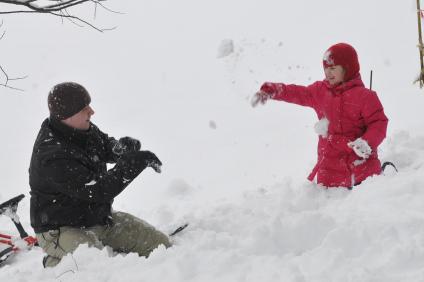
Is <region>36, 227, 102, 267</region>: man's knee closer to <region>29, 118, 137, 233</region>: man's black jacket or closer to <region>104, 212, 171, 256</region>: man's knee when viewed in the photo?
<region>29, 118, 137, 233</region>: man's black jacket

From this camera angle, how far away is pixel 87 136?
14.3 feet

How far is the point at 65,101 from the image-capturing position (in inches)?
158

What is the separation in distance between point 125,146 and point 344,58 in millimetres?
2262

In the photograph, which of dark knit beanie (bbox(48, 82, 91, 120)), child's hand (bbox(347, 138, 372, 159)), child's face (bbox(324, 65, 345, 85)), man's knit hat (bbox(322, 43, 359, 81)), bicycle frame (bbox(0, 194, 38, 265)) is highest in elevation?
dark knit beanie (bbox(48, 82, 91, 120))

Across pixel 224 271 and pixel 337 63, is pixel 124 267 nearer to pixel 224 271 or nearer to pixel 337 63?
pixel 224 271

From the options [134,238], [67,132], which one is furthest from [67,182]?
[134,238]

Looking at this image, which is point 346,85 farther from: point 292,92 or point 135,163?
point 135,163

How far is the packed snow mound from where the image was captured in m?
2.95

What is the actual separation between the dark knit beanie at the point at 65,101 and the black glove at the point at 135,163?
23.1 inches

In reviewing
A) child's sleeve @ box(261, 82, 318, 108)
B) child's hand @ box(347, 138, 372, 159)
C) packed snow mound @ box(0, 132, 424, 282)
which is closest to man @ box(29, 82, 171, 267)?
packed snow mound @ box(0, 132, 424, 282)

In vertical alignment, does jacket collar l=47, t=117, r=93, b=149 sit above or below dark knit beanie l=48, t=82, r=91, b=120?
below

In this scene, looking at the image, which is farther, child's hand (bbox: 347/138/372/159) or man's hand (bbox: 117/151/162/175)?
child's hand (bbox: 347/138/372/159)

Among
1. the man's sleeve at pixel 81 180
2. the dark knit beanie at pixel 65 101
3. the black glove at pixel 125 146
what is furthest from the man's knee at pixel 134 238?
the dark knit beanie at pixel 65 101

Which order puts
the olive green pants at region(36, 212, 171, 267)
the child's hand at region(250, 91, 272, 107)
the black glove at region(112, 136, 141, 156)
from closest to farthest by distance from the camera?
1. the olive green pants at region(36, 212, 171, 267)
2. the black glove at region(112, 136, 141, 156)
3. the child's hand at region(250, 91, 272, 107)
